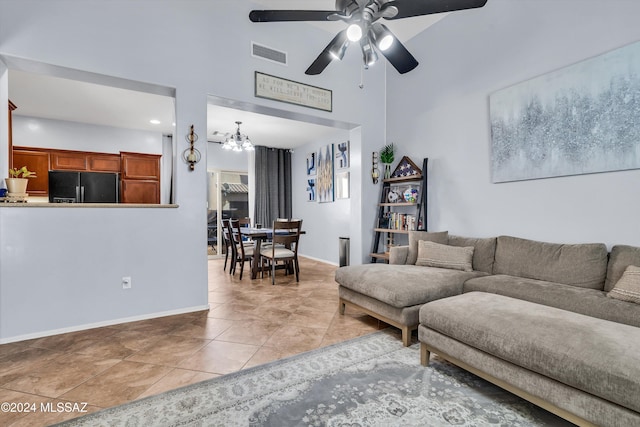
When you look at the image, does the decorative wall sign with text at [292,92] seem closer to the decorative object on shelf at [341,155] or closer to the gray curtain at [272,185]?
the decorative object on shelf at [341,155]

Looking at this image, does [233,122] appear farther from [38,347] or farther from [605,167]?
[605,167]

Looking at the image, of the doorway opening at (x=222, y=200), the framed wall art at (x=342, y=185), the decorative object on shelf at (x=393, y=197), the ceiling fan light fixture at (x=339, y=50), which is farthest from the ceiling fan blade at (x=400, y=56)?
the doorway opening at (x=222, y=200)

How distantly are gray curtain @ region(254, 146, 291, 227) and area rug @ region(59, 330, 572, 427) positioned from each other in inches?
211

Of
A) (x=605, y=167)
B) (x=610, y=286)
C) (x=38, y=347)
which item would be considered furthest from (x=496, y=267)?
(x=38, y=347)

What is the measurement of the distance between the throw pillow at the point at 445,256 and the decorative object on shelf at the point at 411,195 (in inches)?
35.0

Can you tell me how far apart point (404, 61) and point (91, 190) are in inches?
211

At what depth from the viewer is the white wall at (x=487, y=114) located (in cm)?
238

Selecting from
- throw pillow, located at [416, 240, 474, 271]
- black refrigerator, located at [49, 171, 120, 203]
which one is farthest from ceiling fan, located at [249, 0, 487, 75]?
black refrigerator, located at [49, 171, 120, 203]

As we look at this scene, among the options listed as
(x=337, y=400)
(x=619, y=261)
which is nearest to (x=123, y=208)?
(x=337, y=400)

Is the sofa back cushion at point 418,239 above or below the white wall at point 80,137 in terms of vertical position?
below

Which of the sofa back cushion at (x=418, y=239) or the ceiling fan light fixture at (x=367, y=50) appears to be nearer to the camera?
the ceiling fan light fixture at (x=367, y=50)

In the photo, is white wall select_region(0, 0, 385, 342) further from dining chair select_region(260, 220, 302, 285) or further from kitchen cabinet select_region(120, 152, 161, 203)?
kitchen cabinet select_region(120, 152, 161, 203)

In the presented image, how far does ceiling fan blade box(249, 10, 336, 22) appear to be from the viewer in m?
2.22

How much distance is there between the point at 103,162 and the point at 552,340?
22.7ft
